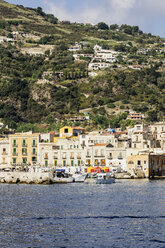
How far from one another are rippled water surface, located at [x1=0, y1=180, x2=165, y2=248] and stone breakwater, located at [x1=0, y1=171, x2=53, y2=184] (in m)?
12.8

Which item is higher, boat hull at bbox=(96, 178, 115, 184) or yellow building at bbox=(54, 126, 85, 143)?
yellow building at bbox=(54, 126, 85, 143)

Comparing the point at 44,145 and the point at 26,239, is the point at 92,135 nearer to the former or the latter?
the point at 44,145

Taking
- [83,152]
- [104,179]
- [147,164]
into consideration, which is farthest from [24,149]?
[104,179]

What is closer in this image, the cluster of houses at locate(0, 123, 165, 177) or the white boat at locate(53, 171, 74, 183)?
the white boat at locate(53, 171, 74, 183)

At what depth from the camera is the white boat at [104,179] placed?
97.6 meters

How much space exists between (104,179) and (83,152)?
642 inches

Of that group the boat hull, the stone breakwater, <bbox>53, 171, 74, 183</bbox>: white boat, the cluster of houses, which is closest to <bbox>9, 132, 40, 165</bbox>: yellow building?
the cluster of houses

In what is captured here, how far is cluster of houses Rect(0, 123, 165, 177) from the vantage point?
111m

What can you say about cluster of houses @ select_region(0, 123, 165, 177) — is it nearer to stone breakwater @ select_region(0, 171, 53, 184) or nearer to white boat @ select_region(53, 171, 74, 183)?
white boat @ select_region(53, 171, 74, 183)

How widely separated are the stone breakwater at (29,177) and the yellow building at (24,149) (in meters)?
17.3

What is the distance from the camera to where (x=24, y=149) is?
116812mm

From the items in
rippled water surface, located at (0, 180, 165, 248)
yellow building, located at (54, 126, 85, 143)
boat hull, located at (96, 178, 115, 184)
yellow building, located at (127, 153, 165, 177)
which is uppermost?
yellow building, located at (54, 126, 85, 143)

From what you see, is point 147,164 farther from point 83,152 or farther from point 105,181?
point 83,152

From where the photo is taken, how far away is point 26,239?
4709cm
